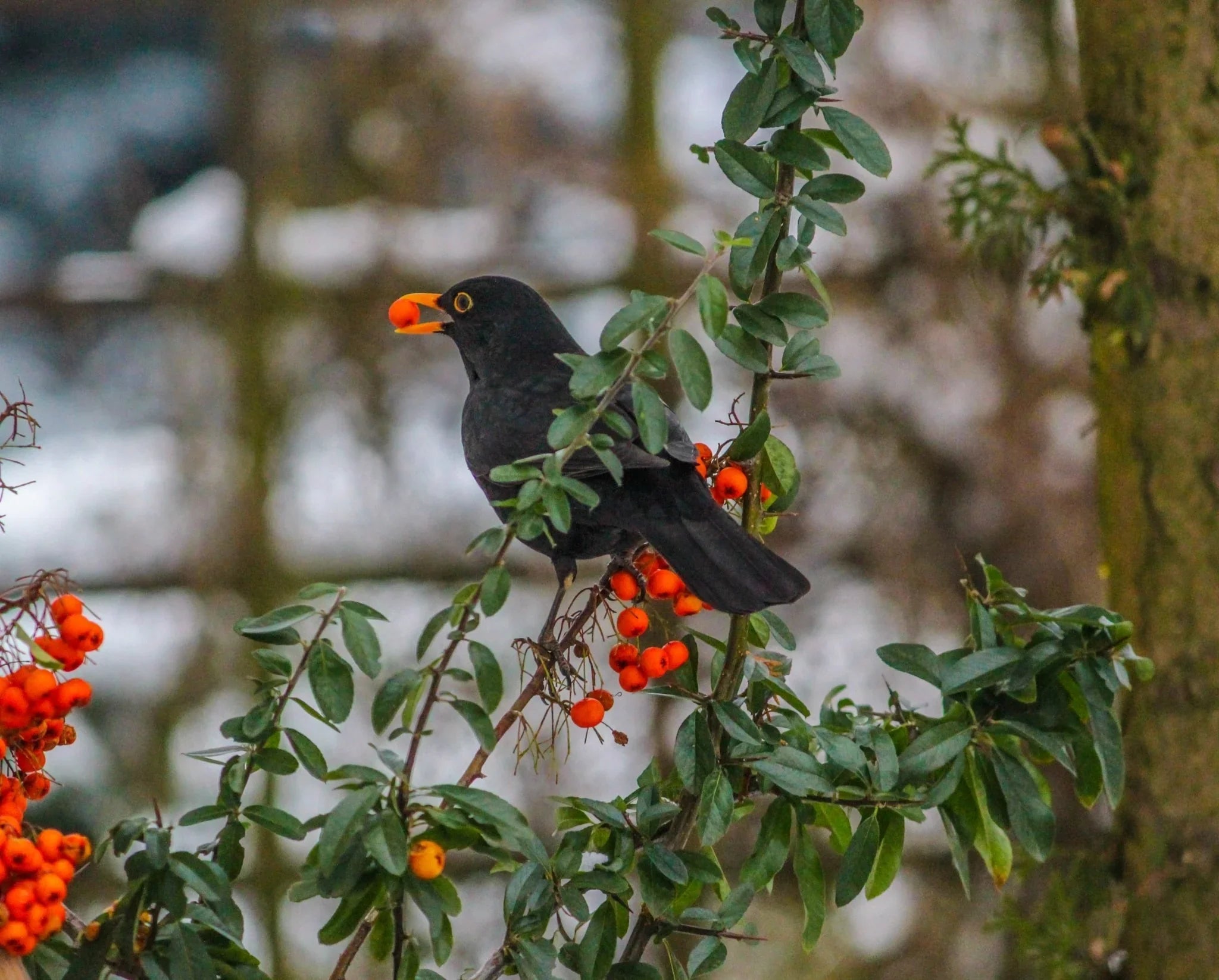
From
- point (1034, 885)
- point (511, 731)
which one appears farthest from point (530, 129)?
point (1034, 885)

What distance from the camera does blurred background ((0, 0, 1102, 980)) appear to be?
3.40 meters

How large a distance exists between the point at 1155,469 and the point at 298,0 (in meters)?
2.86

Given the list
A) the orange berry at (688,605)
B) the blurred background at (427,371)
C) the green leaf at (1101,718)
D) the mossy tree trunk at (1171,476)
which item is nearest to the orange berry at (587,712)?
the orange berry at (688,605)

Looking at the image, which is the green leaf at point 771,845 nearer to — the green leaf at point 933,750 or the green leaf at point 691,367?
the green leaf at point 933,750

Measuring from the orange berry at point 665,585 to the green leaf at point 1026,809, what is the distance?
13.6 inches

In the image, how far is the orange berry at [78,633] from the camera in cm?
90

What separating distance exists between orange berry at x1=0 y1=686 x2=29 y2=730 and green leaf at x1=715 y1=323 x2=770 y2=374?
60 centimetres

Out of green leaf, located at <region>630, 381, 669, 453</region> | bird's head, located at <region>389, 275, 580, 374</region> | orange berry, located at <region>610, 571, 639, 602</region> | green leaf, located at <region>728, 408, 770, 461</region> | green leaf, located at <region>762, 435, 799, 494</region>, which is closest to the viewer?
green leaf, located at <region>630, 381, 669, 453</region>

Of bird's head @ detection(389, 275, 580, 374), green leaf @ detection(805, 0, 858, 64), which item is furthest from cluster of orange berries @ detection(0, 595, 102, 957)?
bird's head @ detection(389, 275, 580, 374)

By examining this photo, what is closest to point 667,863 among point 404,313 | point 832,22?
point 832,22

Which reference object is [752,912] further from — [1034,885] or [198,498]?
[198,498]

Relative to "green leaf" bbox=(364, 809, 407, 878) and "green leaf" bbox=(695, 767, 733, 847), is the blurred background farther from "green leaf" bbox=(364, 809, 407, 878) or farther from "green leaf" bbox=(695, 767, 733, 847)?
"green leaf" bbox=(364, 809, 407, 878)

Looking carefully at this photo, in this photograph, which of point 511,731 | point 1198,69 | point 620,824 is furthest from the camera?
point 511,731

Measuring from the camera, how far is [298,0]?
3.55 meters
